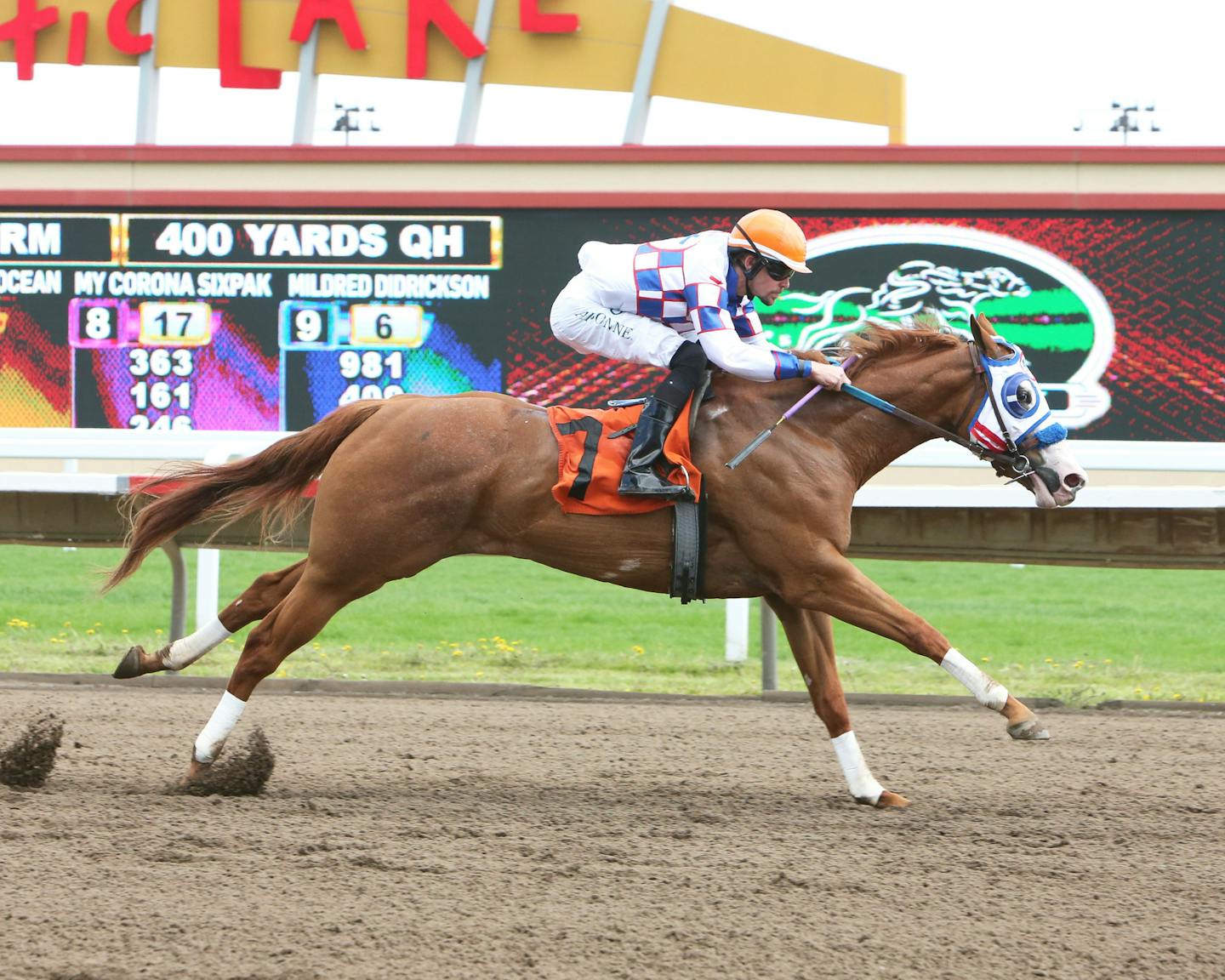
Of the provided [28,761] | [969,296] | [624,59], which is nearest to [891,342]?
[28,761]

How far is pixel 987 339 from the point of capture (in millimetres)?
4520

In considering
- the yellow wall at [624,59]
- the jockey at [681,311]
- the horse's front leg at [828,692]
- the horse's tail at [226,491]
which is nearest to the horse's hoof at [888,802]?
the horse's front leg at [828,692]

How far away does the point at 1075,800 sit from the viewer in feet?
14.7

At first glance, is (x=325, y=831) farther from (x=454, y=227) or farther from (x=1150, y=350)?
(x=1150, y=350)

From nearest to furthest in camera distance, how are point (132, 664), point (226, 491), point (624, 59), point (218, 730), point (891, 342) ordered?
point (218, 730) → point (891, 342) → point (132, 664) → point (226, 491) → point (624, 59)

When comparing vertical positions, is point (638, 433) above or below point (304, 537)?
above

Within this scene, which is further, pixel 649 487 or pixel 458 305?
pixel 458 305

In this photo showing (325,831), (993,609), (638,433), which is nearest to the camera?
(325,831)

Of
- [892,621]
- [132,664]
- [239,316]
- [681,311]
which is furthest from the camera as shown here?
[239,316]

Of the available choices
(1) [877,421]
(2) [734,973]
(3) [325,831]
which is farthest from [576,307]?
(2) [734,973]

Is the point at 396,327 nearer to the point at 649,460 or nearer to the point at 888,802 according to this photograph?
the point at 649,460

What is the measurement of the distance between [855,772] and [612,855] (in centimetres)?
104

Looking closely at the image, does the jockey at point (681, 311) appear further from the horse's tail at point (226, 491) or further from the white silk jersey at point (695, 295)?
the horse's tail at point (226, 491)

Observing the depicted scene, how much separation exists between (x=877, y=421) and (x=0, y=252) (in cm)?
666
